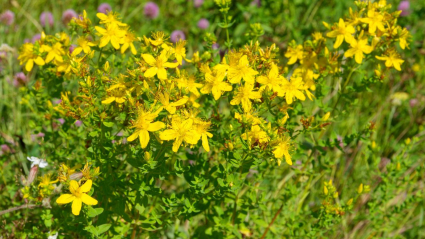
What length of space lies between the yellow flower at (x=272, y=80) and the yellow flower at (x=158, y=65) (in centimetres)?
Result: 37

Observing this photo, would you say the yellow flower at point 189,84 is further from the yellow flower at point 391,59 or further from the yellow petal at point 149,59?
the yellow flower at point 391,59

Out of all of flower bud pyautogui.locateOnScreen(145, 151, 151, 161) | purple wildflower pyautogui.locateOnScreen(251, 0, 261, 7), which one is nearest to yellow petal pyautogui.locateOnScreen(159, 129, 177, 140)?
flower bud pyautogui.locateOnScreen(145, 151, 151, 161)

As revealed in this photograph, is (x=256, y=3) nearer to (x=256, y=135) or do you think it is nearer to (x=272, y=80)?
(x=272, y=80)

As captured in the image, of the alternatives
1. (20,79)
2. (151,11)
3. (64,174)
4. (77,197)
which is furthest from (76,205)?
(151,11)

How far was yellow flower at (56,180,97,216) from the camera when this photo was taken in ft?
5.07

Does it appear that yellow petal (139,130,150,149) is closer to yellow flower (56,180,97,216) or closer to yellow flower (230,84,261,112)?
yellow flower (56,180,97,216)

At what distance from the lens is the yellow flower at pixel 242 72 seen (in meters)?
1.68

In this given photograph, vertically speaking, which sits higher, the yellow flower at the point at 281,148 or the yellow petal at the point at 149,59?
the yellow petal at the point at 149,59

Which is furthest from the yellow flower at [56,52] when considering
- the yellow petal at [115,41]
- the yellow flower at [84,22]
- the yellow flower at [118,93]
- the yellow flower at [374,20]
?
the yellow flower at [374,20]

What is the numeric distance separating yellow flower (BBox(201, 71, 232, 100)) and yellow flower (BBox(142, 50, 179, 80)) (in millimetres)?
153

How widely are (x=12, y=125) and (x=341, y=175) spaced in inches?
96.5

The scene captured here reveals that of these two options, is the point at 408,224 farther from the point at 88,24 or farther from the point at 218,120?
the point at 88,24

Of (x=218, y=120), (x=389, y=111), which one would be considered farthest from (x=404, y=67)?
(x=218, y=120)

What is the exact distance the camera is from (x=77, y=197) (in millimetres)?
1585
